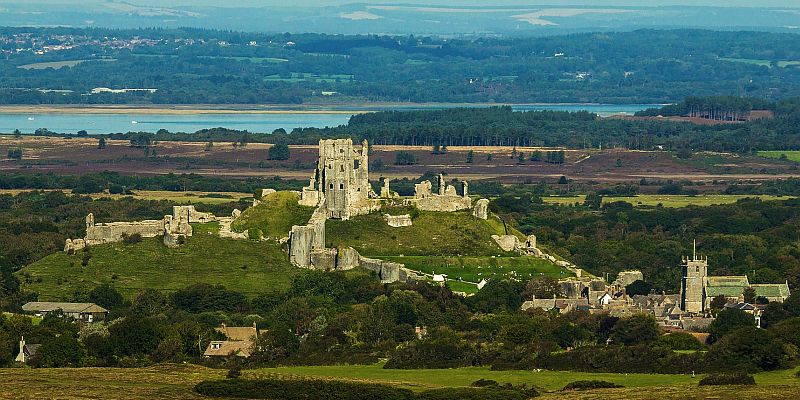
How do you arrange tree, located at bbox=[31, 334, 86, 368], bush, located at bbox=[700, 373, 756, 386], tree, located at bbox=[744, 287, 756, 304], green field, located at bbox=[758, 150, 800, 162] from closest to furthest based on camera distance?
bush, located at bbox=[700, 373, 756, 386], tree, located at bbox=[31, 334, 86, 368], tree, located at bbox=[744, 287, 756, 304], green field, located at bbox=[758, 150, 800, 162]

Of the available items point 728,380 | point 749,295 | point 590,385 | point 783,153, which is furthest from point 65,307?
point 783,153

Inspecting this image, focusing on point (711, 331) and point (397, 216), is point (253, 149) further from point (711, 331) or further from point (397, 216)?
point (711, 331)

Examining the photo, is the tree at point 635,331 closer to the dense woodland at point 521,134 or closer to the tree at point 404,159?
the tree at point 404,159

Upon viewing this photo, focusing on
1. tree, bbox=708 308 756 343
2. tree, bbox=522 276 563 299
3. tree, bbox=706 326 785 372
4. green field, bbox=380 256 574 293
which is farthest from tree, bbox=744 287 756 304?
tree, bbox=706 326 785 372

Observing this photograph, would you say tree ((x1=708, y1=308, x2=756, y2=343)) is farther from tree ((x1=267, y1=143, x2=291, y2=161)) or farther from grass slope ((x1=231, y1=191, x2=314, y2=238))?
tree ((x1=267, y1=143, x2=291, y2=161))

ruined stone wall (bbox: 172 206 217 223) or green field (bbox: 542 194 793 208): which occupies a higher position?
ruined stone wall (bbox: 172 206 217 223)

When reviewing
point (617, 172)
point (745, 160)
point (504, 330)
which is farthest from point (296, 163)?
point (504, 330)

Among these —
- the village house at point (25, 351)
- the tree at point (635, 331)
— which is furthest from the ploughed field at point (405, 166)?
the village house at point (25, 351)
